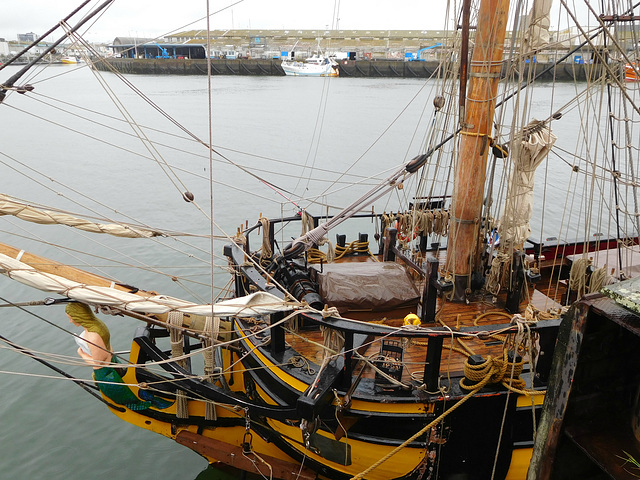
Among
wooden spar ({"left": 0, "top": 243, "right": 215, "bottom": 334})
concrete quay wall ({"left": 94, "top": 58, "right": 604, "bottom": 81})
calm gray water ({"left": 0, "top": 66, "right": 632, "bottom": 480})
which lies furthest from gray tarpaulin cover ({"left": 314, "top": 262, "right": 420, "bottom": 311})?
concrete quay wall ({"left": 94, "top": 58, "right": 604, "bottom": 81})

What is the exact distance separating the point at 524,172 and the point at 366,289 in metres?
3.15

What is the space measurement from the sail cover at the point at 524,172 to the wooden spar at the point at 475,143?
0.43 meters

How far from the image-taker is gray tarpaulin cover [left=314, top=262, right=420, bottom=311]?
6.29 m

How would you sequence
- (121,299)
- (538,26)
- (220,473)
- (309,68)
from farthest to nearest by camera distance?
(309,68)
(220,473)
(538,26)
(121,299)

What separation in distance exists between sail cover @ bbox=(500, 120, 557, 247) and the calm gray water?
1851 millimetres

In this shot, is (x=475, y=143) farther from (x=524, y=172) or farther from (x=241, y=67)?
(x=241, y=67)

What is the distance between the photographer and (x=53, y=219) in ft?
20.2

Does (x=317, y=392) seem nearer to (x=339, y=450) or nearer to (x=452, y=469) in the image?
(x=339, y=450)

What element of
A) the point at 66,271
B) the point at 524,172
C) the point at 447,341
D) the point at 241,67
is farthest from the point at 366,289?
the point at 241,67

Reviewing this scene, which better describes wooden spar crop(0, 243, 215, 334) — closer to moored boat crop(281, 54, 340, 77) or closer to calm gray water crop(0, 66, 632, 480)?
calm gray water crop(0, 66, 632, 480)

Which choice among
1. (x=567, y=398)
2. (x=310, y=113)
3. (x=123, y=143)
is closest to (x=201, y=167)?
(x=123, y=143)

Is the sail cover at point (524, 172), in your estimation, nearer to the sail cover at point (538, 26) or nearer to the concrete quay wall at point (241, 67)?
the sail cover at point (538, 26)

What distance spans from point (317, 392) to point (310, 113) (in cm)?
3788

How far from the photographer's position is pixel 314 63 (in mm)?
88312
